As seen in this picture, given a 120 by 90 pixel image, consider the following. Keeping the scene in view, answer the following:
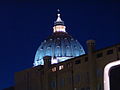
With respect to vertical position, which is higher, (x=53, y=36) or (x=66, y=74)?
(x=53, y=36)

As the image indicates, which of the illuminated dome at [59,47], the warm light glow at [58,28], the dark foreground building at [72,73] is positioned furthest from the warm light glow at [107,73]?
the warm light glow at [58,28]

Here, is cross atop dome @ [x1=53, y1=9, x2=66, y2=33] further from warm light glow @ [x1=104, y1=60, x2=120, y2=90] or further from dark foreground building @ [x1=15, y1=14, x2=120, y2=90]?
warm light glow @ [x1=104, y1=60, x2=120, y2=90]

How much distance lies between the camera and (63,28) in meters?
107

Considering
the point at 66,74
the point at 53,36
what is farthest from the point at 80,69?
the point at 53,36

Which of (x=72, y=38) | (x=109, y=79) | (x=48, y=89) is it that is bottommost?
(x=109, y=79)

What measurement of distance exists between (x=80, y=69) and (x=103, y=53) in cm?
538

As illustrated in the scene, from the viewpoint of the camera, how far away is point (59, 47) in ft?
333

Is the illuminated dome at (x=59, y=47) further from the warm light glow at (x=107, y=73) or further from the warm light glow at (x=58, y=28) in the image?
the warm light glow at (x=107, y=73)

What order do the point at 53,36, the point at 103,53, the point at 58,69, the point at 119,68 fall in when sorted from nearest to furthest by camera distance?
1. the point at 119,68
2. the point at 103,53
3. the point at 58,69
4. the point at 53,36

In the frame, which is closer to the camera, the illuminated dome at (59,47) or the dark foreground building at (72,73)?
the dark foreground building at (72,73)

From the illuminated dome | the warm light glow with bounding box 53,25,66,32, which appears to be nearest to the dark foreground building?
the illuminated dome

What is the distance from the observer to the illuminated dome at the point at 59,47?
100000mm

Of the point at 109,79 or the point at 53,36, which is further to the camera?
the point at 53,36

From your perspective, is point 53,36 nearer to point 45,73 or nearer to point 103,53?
point 45,73
